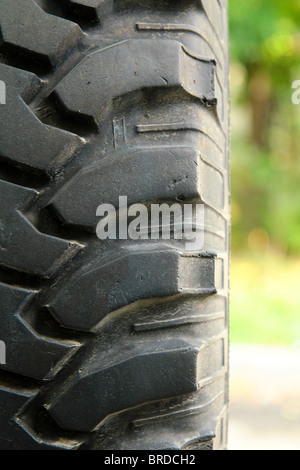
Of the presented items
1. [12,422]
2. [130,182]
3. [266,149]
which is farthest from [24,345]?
[266,149]

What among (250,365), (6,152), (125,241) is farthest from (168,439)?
(250,365)

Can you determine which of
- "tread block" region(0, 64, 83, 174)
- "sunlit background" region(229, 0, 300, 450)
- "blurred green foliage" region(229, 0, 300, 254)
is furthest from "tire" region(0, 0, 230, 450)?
"blurred green foliage" region(229, 0, 300, 254)

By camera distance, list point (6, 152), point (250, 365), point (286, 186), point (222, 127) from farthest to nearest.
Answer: point (286, 186)
point (250, 365)
point (222, 127)
point (6, 152)

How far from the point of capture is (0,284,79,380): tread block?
0.50 m

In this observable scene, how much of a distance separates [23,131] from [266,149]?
5.02 metres

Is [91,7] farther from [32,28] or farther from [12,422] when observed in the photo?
[12,422]

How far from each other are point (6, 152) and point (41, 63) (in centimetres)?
11

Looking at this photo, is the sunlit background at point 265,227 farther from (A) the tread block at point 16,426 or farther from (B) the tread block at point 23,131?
(B) the tread block at point 23,131

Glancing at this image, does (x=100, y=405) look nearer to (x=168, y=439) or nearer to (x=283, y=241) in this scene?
(x=168, y=439)

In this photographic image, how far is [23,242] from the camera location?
0.50 metres

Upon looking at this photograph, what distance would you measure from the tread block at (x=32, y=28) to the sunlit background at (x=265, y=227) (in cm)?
136

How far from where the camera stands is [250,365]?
2012 mm

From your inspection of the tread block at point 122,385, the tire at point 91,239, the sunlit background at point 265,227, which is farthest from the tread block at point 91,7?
the sunlit background at point 265,227

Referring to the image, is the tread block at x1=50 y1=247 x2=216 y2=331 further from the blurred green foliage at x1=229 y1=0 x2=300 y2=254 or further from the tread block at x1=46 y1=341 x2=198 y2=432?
the blurred green foliage at x1=229 y1=0 x2=300 y2=254
